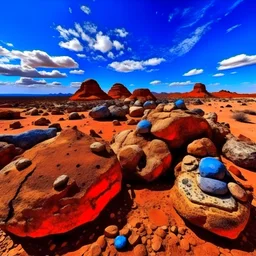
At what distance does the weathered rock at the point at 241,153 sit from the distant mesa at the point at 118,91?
2255 inches

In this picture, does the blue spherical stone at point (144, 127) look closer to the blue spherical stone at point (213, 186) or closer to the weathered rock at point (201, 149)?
the weathered rock at point (201, 149)

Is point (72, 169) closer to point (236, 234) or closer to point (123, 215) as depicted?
point (123, 215)

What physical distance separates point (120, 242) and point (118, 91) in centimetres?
6419

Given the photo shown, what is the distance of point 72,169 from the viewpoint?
10.8ft

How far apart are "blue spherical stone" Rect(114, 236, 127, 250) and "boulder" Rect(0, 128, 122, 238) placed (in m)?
0.57

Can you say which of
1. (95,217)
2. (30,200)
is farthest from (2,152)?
(95,217)

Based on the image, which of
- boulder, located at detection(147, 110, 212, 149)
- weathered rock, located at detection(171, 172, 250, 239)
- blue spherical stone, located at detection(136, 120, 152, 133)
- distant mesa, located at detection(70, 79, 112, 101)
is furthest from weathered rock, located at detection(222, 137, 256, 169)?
distant mesa, located at detection(70, 79, 112, 101)

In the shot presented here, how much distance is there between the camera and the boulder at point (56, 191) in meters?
2.64

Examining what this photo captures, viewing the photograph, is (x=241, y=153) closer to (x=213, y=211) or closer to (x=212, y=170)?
(x=212, y=170)

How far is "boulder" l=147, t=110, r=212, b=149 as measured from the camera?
180 inches

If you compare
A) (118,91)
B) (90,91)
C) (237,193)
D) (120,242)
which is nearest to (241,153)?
(237,193)

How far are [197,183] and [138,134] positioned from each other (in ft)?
7.49

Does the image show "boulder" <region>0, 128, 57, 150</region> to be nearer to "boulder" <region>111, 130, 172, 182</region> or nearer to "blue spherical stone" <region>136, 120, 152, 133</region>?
"boulder" <region>111, 130, 172, 182</region>

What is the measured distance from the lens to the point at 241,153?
503 centimetres
